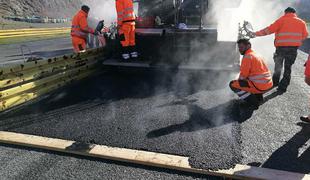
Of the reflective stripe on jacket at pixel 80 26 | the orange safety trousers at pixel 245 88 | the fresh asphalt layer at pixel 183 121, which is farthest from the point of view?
the reflective stripe on jacket at pixel 80 26

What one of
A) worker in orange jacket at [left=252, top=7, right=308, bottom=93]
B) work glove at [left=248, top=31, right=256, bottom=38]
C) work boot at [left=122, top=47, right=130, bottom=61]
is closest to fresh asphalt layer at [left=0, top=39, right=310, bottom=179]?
worker in orange jacket at [left=252, top=7, right=308, bottom=93]

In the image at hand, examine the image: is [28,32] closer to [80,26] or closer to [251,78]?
[80,26]

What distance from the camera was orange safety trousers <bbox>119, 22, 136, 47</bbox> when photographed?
20.5 ft

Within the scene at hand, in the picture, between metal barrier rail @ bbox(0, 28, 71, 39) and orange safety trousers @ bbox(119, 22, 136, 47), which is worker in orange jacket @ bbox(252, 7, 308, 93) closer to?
orange safety trousers @ bbox(119, 22, 136, 47)

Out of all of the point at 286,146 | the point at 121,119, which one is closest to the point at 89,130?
the point at 121,119

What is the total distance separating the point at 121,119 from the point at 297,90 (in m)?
3.62

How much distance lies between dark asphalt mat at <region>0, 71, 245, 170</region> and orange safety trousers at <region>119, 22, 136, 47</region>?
0.93 meters

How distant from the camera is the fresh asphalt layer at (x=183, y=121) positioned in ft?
10.9

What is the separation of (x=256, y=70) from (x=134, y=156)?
260 centimetres

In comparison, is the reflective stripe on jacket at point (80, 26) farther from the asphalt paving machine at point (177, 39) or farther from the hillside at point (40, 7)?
the hillside at point (40, 7)

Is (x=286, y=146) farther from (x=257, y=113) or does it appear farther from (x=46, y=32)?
(x=46, y=32)

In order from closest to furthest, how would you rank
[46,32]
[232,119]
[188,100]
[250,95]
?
[232,119] → [250,95] → [188,100] → [46,32]

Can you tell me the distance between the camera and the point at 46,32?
16.5 metres

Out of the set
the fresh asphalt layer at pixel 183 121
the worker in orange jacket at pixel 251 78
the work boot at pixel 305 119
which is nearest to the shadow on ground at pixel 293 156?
the fresh asphalt layer at pixel 183 121
